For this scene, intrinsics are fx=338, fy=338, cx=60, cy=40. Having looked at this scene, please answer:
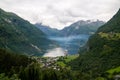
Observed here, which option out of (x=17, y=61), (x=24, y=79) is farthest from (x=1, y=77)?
(x=17, y=61)

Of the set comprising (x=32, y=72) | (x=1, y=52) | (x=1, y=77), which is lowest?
(x=1, y=77)

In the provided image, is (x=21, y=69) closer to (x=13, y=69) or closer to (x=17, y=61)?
(x=13, y=69)

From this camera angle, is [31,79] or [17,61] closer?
[31,79]

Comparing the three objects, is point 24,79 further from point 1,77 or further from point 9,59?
point 1,77

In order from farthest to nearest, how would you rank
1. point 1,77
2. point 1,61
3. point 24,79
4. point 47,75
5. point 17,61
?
point 17,61 → point 1,61 → point 47,75 → point 24,79 → point 1,77

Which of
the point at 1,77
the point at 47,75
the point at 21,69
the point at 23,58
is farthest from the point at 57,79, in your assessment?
the point at 1,77

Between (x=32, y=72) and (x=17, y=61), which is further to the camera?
(x=17, y=61)

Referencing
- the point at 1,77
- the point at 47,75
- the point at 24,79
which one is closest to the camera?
the point at 1,77

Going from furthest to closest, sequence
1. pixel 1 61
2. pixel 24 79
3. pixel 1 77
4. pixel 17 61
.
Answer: pixel 17 61 → pixel 1 61 → pixel 24 79 → pixel 1 77

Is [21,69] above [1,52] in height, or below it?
below
